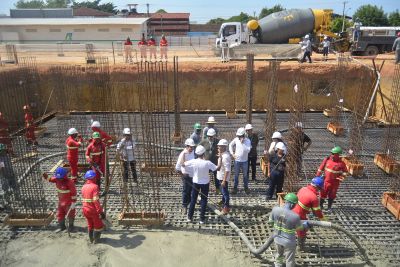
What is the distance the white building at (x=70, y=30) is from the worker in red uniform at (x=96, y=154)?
25939mm

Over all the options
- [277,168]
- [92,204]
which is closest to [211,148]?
[277,168]

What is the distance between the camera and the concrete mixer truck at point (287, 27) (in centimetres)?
2150

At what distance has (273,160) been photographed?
24.1 ft

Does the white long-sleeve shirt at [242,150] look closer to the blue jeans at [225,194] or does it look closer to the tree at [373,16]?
the blue jeans at [225,194]

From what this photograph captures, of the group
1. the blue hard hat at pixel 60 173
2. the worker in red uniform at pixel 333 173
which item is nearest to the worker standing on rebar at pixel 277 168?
the worker in red uniform at pixel 333 173

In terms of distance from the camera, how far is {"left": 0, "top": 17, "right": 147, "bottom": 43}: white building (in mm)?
31578

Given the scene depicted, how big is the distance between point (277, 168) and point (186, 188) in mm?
1985

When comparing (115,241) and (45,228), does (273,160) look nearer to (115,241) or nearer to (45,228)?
(115,241)

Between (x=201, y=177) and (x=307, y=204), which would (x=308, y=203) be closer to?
(x=307, y=204)

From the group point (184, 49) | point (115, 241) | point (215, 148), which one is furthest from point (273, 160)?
point (184, 49)

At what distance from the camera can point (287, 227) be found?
496 cm

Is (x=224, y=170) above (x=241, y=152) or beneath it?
beneath

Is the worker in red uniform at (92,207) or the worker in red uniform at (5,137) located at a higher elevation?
the worker in red uniform at (5,137)

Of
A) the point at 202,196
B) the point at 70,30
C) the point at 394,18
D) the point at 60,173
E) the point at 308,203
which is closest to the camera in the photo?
the point at 308,203
